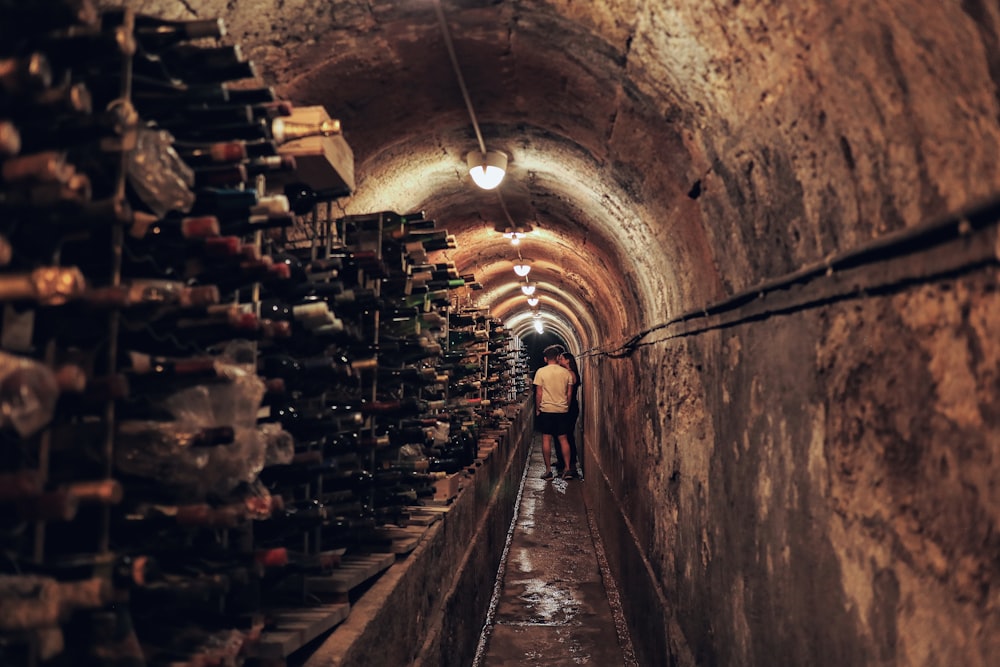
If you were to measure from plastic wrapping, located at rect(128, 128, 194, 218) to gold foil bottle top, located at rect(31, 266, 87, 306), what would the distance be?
1.17 ft

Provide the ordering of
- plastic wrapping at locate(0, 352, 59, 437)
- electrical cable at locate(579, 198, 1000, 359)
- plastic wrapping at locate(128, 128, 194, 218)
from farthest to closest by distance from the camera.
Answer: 1. plastic wrapping at locate(128, 128, 194, 218)
2. electrical cable at locate(579, 198, 1000, 359)
3. plastic wrapping at locate(0, 352, 59, 437)

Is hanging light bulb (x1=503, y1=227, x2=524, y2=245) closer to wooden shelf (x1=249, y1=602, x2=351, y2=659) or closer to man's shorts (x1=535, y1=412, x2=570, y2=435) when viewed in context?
man's shorts (x1=535, y1=412, x2=570, y2=435)

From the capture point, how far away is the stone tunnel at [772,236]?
4.98 feet

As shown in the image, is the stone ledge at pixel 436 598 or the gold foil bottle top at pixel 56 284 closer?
the gold foil bottle top at pixel 56 284

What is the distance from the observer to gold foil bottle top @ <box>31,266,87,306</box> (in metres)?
1.24

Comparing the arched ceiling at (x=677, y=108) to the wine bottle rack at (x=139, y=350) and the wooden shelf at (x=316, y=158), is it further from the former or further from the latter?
the wine bottle rack at (x=139, y=350)

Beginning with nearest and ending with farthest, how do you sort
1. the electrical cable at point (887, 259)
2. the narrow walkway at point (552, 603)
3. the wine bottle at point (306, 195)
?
the electrical cable at point (887, 259), the wine bottle at point (306, 195), the narrow walkway at point (552, 603)

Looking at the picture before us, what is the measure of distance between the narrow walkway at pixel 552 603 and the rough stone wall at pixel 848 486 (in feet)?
6.41

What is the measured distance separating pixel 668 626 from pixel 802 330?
291 centimetres

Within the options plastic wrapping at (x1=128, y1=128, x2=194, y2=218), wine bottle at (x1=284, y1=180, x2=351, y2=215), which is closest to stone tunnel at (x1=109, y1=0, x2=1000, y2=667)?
wine bottle at (x1=284, y1=180, x2=351, y2=215)

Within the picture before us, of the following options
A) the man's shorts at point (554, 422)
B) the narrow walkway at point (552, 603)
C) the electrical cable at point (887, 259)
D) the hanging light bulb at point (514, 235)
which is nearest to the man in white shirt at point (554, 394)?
the man's shorts at point (554, 422)

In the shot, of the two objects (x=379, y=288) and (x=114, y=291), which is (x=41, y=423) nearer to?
(x=114, y=291)

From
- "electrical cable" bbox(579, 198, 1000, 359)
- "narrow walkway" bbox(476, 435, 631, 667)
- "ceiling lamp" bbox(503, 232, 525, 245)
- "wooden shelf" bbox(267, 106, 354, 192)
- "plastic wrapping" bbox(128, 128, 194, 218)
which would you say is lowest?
"narrow walkway" bbox(476, 435, 631, 667)

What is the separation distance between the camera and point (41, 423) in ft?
4.10
